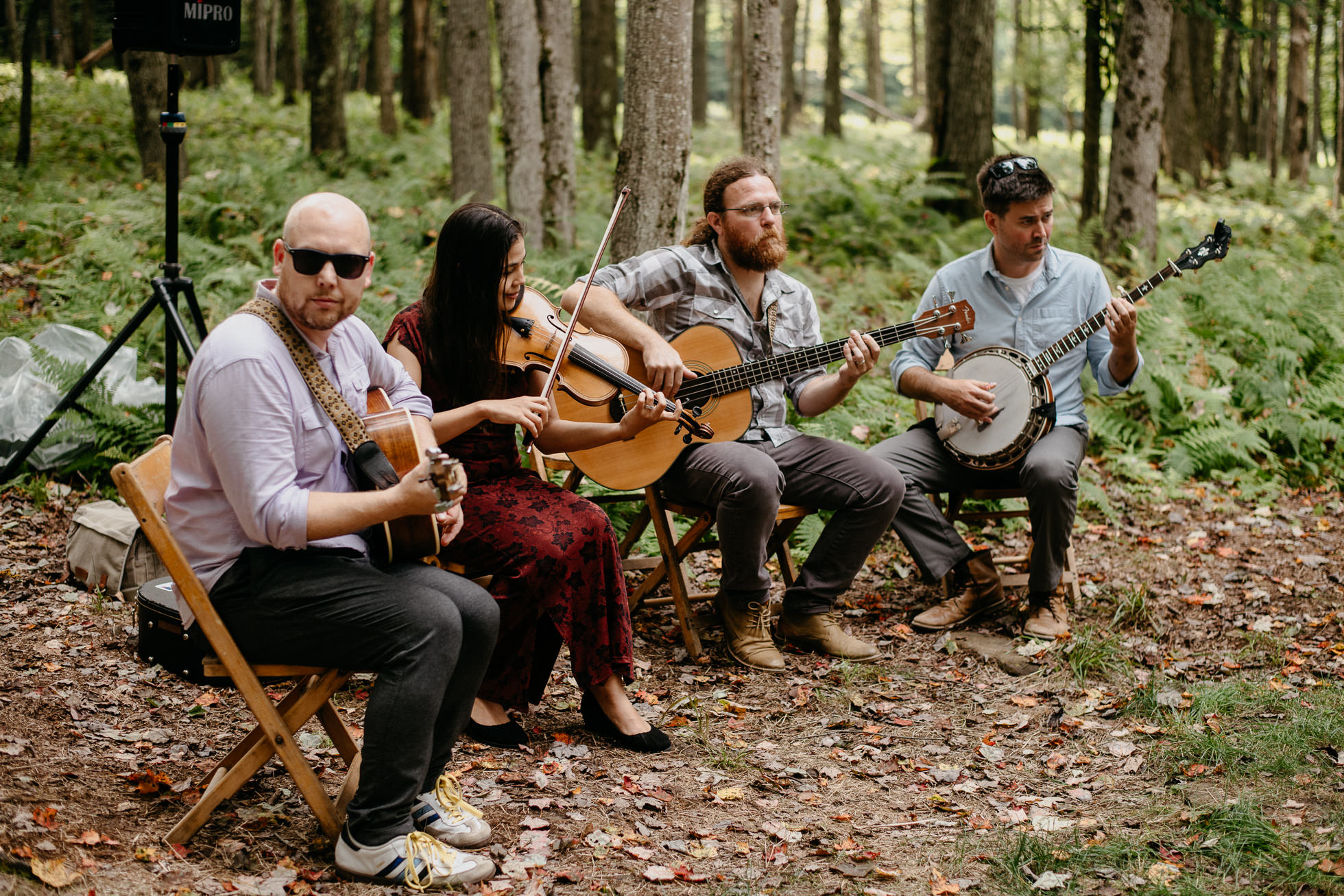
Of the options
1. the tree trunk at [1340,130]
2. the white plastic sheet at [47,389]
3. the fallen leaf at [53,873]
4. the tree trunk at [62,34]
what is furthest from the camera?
the tree trunk at [62,34]

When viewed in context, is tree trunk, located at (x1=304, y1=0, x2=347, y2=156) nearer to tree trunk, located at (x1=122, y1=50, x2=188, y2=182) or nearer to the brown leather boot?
tree trunk, located at (x1=122, y1=50, x2=188, y2=182)

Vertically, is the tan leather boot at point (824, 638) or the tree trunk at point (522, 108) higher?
the tree trunk at point (522, 108)

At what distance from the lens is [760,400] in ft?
13.8

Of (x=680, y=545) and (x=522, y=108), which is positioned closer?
(x=680, y=545)

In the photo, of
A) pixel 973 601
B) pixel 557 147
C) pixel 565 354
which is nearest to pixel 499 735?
pixel 565 354

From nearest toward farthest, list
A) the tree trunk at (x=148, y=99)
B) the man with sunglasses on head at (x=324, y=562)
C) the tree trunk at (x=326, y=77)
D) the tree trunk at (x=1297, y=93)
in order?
1. the man with sunglasses on head at (x=324, y=562)
2. the tree trunk at (x=148, y=99)
3. the tree trunk at (x=326, y=77)
4. the tree trunk at (x=1297, y=93)

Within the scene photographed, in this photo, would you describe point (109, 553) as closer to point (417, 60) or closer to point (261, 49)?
point (417, 60)

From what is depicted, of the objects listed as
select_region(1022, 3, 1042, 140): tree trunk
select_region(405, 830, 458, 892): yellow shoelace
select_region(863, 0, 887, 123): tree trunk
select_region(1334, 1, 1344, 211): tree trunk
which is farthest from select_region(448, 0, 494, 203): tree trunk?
select_region(863, 0, 887, 123): tree trunk

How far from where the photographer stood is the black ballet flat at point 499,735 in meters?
3.36

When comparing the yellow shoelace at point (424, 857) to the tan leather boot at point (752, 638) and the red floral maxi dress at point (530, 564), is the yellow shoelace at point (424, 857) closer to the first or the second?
the red floral maxi dress at point (530, 564)

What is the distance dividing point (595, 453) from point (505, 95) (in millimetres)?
5449

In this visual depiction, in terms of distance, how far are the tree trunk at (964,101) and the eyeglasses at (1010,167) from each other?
234 inches

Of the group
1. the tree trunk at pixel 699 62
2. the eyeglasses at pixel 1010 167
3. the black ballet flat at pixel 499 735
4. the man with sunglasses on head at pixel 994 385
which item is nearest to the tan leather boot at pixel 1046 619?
the man with sunglasses on head at pixel 994 385

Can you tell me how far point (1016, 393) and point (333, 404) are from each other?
2.84m
